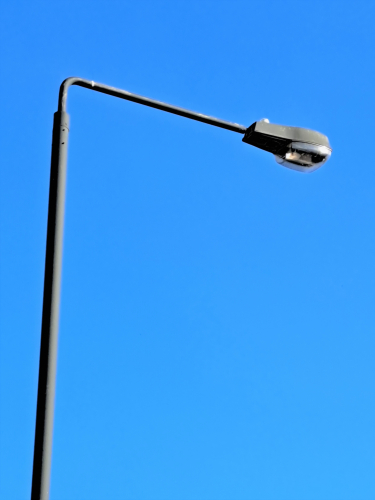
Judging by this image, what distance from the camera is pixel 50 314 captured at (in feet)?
Result: 17.1

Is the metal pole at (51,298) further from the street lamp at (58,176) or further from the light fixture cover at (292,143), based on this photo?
the light fixture cover at (292,143)

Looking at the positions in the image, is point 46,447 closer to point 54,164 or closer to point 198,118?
point 54,164

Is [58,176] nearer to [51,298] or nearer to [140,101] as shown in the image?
[51,298]

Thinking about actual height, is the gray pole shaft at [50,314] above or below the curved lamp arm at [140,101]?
below

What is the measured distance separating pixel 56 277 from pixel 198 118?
2.12 metres

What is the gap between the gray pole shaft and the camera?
4.87m

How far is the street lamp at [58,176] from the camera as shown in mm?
4922

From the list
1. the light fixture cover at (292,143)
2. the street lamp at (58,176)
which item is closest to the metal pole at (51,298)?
the street lamp at (58,176)

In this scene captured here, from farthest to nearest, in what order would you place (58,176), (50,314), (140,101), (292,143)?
(292,143) → (140,101) → (58,176) → (50,314)

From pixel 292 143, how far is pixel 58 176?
225 cm

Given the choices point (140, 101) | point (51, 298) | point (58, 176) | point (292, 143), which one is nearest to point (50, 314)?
point (51, 298)

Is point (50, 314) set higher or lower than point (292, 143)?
lower

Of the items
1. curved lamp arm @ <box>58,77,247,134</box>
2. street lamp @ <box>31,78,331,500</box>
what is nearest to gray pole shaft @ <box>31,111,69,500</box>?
street lamp @ <box>31,78,331,500</box>

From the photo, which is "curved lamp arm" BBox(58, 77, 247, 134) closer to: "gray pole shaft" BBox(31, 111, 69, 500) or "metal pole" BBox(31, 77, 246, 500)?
"metal pole" BBox(31, 77, 246, 500)
